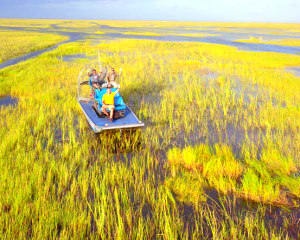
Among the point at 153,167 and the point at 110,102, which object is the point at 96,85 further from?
the point at 153,167

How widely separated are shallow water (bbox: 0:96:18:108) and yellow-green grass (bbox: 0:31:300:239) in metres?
0.53

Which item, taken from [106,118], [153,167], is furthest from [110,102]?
[153,167]

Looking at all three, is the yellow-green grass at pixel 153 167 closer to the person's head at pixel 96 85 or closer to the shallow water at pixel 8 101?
the shallow water at pixel 8 101

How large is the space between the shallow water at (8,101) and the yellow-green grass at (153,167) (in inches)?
20.9

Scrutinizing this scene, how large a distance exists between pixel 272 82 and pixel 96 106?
39.0 feet

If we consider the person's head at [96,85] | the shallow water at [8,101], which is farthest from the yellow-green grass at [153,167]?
the person's head at [96,85]

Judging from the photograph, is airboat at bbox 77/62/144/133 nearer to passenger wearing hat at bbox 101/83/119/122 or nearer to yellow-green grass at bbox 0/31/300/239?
passenger wearing hat at bbox 101/83/119/122

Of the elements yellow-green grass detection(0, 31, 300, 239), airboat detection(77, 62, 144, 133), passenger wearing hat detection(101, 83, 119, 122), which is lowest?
yellow-green grass detection(0, 31, 300, 239)

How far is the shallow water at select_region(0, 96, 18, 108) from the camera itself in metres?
10.3

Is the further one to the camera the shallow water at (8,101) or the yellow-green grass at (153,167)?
the shallow water at (8,101)

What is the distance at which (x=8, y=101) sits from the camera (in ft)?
35.1

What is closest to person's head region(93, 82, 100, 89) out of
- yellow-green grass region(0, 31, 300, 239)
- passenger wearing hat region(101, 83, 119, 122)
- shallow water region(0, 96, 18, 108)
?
yellow-green grass region(0, 31, 300, 239)

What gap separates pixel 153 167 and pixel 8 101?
28.7 feet

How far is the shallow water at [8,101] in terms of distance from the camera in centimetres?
1029
